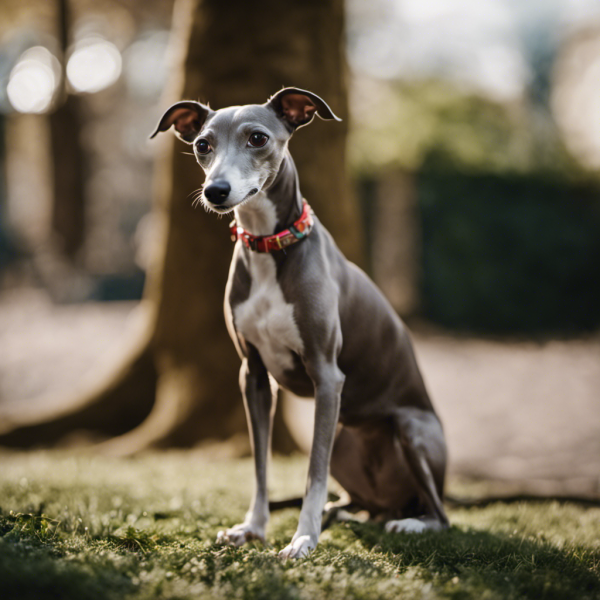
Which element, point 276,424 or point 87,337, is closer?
point 276,424

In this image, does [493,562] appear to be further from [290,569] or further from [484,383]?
[484,383]

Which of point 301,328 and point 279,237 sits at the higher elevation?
point 279,237

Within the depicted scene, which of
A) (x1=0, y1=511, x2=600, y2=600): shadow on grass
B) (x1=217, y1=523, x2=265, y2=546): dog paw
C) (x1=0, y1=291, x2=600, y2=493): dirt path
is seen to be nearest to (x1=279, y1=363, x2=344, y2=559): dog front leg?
(x1=0, y1=511, x2=600, y2=600): shadow on grass

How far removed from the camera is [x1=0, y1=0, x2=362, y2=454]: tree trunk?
4.88 metres

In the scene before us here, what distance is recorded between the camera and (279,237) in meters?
2.73

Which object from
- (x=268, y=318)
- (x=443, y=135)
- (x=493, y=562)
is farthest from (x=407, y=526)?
(x=443, y=135)

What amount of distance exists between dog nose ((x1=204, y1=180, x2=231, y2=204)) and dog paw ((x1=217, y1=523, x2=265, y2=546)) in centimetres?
144

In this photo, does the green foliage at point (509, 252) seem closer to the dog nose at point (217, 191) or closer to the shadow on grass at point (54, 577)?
the dog nose at point (217, 191)

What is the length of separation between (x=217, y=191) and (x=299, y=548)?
143 cm

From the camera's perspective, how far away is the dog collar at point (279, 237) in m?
2.74

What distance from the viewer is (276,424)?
505 centimetres

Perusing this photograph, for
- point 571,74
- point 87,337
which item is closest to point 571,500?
point 87,337

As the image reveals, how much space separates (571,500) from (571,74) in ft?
72.0

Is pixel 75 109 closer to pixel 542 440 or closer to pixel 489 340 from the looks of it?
pixel 489 340
